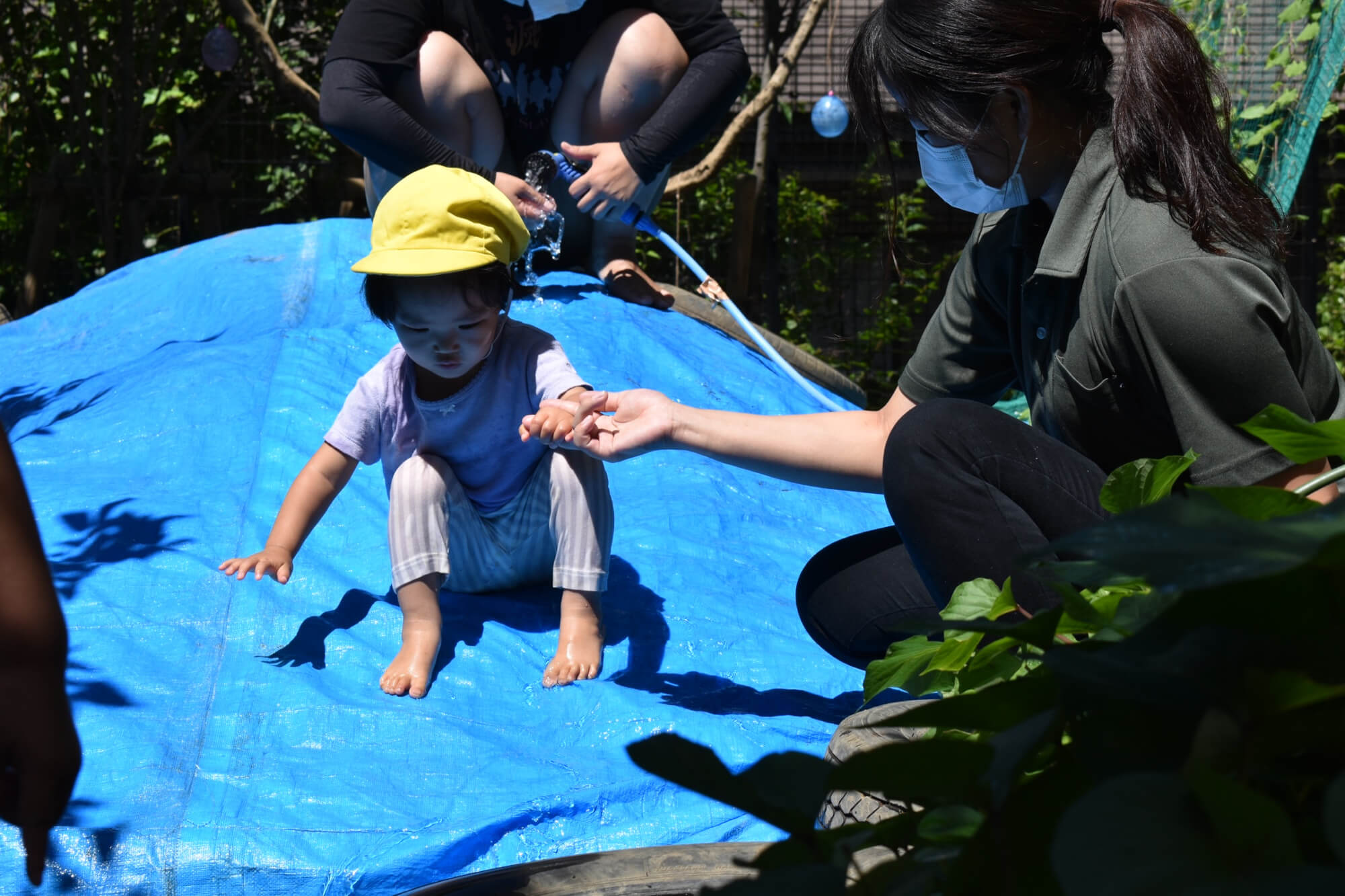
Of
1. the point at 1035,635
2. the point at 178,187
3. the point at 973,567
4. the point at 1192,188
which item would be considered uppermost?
the point at 1035,635

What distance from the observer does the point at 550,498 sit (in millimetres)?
2236

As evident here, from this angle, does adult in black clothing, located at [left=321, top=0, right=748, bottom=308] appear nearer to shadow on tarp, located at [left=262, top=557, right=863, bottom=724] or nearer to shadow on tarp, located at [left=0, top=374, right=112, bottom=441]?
shadow on tarp, located at [left=0, top=374, right=112, bottom=441]

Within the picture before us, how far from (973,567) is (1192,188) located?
20.6 inches

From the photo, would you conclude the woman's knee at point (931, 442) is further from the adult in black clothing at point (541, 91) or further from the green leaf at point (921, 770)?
the adult in black clothing at point (541, 91)

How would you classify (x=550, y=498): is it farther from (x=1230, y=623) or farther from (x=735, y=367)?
(x=1230, y=623)

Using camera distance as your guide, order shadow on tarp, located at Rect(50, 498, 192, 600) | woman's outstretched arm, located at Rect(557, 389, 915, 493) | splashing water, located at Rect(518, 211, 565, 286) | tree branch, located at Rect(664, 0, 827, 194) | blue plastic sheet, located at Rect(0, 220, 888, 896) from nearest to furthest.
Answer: blue plastic sheet, located at Rect(0, 220, 888, 896)
woman's outstretched arm, located at Rect(557, 389, 915, 493)
shadow on tarp, located at Rect(50, 498, 192, 600)
splashing water, located at Rect(518, 211, 565, 286)
tree branch, located at Rect(664, 0, 827, 194)

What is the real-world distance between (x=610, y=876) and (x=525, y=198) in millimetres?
2507

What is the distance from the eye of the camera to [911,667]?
0.75 m

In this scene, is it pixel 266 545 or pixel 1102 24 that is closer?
pixel 1102 24

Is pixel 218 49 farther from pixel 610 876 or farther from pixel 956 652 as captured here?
pixel 956 652

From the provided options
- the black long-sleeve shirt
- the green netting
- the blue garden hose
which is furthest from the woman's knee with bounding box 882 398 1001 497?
the green netting

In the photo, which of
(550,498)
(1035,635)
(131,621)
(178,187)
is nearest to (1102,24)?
(550,498)

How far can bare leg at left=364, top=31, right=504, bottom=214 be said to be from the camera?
3.28m

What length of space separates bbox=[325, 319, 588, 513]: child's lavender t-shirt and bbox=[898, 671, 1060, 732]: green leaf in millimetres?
1831
